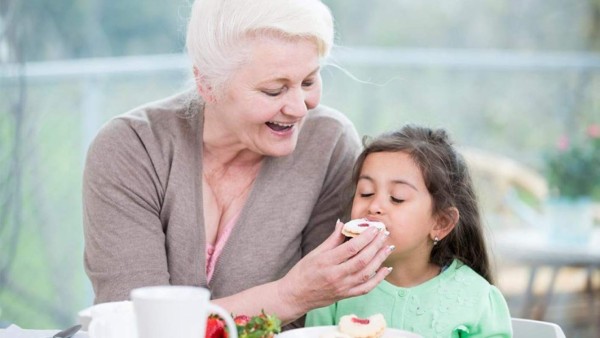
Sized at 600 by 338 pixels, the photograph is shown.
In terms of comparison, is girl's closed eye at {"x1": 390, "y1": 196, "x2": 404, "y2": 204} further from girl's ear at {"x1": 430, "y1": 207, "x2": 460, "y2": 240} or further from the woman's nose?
the woman's nose

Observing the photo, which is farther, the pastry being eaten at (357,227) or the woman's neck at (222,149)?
the woman's neck at (222,149)

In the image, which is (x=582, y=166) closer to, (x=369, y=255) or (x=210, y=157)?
(x=210, y=157)

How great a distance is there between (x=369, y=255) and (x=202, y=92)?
0.71 meters

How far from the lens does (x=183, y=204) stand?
7.84 feet

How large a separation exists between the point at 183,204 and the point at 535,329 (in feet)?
2.96

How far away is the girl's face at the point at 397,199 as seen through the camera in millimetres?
2184

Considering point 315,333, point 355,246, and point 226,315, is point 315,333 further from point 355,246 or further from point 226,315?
point 226,315

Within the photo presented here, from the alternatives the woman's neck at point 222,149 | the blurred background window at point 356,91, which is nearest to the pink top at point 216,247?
the woman's neck at point 222,149

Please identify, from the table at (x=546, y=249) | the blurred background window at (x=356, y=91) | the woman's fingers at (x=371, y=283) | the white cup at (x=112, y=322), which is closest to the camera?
the white cup at (x=112, y=322)

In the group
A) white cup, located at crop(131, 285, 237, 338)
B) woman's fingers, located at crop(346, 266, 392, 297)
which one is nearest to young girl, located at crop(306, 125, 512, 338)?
woman's fingers, located at crop(346, 266, 392, 297)

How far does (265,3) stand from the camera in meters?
2.24

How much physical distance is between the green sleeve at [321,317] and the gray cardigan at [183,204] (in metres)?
0.19

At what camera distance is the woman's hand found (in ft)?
6.34

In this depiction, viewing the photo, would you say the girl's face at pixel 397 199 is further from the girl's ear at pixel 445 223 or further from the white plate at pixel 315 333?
the white plate at pixel 315 333
